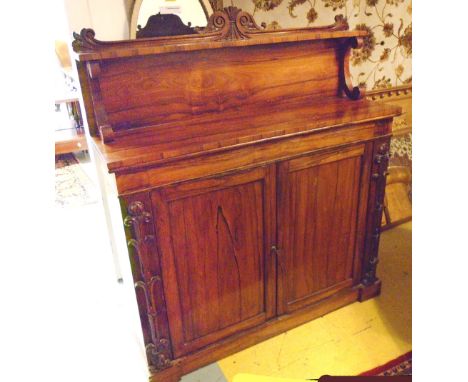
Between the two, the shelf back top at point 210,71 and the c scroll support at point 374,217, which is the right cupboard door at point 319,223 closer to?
the c scroll support at point 374,217

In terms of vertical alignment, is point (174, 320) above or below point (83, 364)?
above

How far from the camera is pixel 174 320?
1.40 meters

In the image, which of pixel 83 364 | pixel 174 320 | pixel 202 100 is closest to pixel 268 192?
pixel 202 100

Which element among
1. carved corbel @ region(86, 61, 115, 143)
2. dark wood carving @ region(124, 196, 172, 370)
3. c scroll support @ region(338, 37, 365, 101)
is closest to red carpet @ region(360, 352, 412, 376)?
dark wood carving @ region(124, 196, 172, 370)

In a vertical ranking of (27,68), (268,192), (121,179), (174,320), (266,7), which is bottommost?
(174,320)

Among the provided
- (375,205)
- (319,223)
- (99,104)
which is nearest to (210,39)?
(99,104)

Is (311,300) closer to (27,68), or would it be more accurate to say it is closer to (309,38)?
(309,38)

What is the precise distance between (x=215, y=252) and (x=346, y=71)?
3.32 ft

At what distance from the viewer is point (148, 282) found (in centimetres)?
129

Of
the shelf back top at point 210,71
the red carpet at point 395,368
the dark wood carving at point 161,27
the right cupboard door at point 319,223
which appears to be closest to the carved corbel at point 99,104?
the shelf back top at point 210,71

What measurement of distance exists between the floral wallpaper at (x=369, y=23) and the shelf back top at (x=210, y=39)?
1.21ft

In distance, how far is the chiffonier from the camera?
1.24 metres

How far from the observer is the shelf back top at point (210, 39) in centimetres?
121
